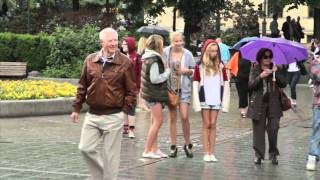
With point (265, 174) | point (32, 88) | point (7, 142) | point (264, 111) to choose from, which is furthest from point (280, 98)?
point (32, 88)

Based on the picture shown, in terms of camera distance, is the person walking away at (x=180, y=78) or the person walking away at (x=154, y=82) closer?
the person walking away at (x=154, y=82)

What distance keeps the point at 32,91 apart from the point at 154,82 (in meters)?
6.32

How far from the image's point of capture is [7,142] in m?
10.8

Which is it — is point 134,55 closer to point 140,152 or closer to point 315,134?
point 140,152

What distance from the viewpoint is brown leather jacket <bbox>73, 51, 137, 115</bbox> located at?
22.6 ft

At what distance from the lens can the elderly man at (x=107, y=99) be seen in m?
6.91

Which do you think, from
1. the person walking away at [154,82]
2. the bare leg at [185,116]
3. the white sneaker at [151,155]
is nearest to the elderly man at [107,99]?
the person walking away at [154,82]

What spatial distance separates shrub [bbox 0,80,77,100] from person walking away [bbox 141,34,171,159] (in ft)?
19.0

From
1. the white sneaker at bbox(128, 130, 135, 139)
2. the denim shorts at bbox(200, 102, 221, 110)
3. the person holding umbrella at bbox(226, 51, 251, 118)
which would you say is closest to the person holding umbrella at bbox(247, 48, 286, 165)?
the denim shorts at bbox(200, 102, 221, 110)

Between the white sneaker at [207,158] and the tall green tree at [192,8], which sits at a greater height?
the tall green tree at [192,8]

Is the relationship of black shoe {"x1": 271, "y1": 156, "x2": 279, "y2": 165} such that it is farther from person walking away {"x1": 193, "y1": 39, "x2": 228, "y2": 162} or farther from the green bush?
the green bush

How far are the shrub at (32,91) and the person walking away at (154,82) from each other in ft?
19.0

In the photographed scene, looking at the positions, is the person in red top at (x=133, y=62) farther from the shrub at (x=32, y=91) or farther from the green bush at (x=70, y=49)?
the green bush at (x=70, y=49)

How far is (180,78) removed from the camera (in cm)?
957
